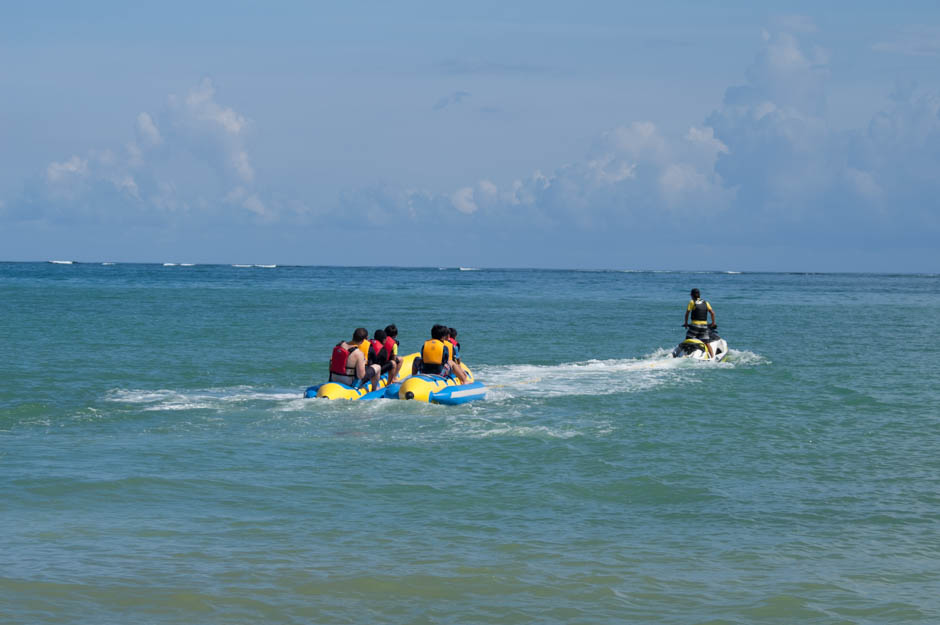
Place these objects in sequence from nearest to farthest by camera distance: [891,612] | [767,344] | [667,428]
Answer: [891,612] < [667,428] < [767,344]

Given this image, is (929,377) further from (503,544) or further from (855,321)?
(855,321)

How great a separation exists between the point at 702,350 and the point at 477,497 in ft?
54.9

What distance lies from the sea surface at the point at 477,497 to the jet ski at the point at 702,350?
154 centimetres

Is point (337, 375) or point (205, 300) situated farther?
point (205, 300)

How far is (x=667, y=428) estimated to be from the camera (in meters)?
16.5

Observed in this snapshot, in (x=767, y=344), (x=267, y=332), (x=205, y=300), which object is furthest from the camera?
(x=205, y=300)

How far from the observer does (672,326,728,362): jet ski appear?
88.0ft

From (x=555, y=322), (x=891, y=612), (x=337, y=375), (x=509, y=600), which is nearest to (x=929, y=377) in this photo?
(x=337, y=375)

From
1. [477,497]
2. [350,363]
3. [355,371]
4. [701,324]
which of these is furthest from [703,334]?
[477,497]

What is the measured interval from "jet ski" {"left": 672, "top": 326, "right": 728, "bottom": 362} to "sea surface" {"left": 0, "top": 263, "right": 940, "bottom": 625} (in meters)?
1.54

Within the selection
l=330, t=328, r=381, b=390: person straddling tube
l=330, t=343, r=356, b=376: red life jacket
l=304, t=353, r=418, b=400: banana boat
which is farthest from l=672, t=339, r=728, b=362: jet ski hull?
l=330, t=343, r=356, b=376: red life jacket

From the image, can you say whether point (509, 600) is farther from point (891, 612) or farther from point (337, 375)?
point (337, 375)

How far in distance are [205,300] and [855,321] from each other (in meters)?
40.0

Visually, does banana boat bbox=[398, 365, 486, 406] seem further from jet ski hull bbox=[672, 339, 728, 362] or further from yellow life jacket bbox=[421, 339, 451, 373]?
jet ski hull bbox=[672, 339, 728, 362]
